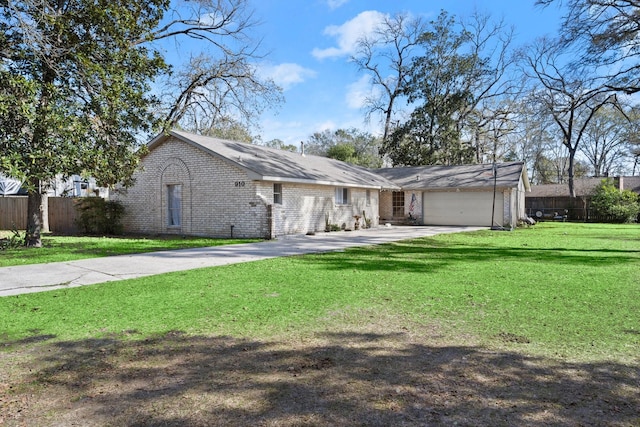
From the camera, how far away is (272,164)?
59.7 ft

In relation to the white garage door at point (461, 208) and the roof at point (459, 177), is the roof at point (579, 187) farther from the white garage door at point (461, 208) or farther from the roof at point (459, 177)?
the white garage door at point (461, 208)

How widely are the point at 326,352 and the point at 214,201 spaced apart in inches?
546

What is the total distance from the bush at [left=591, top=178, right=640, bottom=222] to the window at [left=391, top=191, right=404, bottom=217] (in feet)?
46.3

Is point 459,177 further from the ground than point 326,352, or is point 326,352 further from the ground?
point 459,177

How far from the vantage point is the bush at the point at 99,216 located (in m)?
18.5

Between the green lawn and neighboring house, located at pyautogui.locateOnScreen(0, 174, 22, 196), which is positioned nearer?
the green lawn

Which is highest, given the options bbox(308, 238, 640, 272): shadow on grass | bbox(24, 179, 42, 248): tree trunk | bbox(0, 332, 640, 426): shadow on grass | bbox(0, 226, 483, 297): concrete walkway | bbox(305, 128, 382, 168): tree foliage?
bbox(305, 128, 382, 168): tree foliage

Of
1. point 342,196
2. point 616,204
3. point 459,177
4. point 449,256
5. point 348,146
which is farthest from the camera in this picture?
point 348,146

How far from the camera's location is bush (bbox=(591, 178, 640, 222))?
1118 inches

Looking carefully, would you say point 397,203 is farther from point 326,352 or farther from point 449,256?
point 326,352

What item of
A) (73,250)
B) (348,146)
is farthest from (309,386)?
(348,146)

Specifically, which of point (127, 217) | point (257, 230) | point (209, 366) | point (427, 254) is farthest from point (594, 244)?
point (127, 217)

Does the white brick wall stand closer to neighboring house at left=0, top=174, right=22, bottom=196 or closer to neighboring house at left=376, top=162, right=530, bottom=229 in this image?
neighboring house at left=376, top=162, right=530, bottom=229

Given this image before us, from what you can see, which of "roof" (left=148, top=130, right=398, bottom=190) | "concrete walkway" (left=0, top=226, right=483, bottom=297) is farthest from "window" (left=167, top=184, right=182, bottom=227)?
"concrete walkway" (left=0, top=226, right=483, bottom=297)
